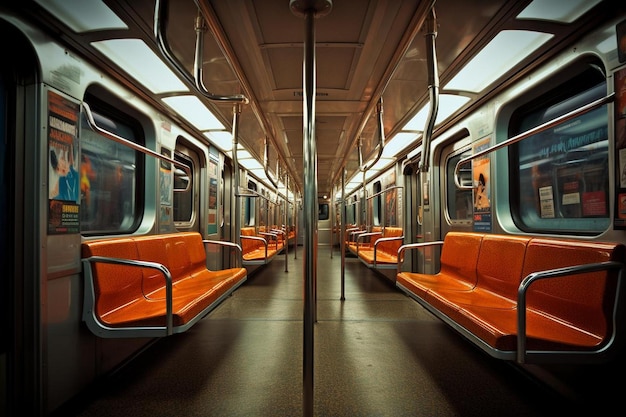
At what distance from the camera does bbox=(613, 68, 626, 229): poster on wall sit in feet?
5.06

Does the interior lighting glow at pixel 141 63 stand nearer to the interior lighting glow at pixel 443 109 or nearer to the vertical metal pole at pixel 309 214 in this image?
the vertical metal pole at pixel 309 214

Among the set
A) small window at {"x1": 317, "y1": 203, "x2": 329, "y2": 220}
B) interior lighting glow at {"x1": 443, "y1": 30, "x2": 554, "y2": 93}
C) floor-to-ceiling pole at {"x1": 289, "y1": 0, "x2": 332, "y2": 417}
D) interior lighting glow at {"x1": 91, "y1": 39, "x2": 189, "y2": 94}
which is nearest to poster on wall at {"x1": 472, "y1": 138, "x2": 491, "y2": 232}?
interior lighting glow at {"x1": 443, "y1": 30, "x2": 554, "y2": 93}

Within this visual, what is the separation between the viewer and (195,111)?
3.23m

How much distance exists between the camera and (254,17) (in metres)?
1.86

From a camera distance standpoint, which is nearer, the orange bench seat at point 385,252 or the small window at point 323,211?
the orange bench seat at point 385,252

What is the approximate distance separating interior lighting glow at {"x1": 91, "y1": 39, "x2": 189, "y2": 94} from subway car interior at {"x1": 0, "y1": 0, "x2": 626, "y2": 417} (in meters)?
0.02

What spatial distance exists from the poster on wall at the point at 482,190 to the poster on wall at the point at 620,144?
123 centimetres

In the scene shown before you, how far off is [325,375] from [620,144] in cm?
213

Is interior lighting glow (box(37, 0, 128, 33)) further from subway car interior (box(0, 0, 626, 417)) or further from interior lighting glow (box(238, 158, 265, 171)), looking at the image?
interior lighting glow (box(238, 158, 265, 171))

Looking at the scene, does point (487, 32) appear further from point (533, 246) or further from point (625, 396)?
point (625, 396)

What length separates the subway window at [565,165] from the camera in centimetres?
189

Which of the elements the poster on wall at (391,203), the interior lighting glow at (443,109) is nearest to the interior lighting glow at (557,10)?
the interior lighting glow at (443,109)

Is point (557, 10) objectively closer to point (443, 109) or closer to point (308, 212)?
point (443, 109)

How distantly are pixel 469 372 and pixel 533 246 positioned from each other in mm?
947
